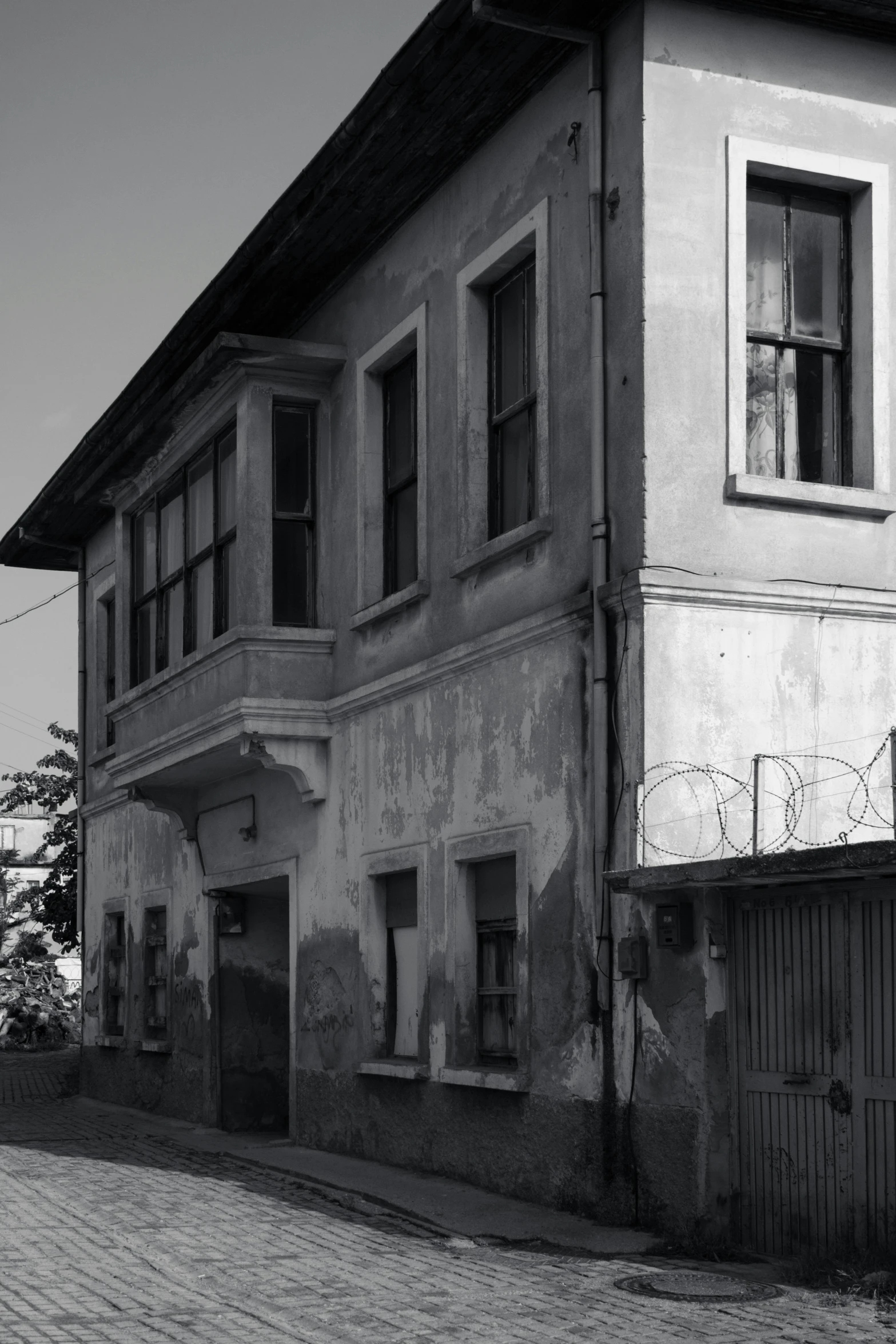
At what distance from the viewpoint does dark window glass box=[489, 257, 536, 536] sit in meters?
12.7

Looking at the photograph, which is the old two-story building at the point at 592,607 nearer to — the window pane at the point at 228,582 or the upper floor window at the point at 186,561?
the window pane at the point at 228,582

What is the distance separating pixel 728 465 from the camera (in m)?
11.0

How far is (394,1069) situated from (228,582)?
502cm

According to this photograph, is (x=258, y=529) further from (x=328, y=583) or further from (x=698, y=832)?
(x=698, y=832)

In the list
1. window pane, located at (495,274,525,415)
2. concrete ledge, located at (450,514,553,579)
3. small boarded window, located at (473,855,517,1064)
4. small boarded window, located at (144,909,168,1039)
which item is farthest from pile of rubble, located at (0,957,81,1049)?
window pane, located at (495,274,525,415)

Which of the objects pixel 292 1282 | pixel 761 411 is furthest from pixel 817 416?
pixel 292 1282

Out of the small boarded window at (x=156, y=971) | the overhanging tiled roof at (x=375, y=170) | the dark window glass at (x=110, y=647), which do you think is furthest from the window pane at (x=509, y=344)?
the dark window glass at (x=110, y=647)

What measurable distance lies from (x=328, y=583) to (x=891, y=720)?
5840mm

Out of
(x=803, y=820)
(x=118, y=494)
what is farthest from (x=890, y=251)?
(x=118, y=494)

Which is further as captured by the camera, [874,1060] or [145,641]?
[145,641]

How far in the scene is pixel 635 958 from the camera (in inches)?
413

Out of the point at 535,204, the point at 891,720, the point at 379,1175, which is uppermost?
the point at 535,204

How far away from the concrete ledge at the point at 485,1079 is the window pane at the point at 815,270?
4.29 metres

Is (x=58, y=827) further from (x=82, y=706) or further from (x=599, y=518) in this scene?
(x=599, y=518)
